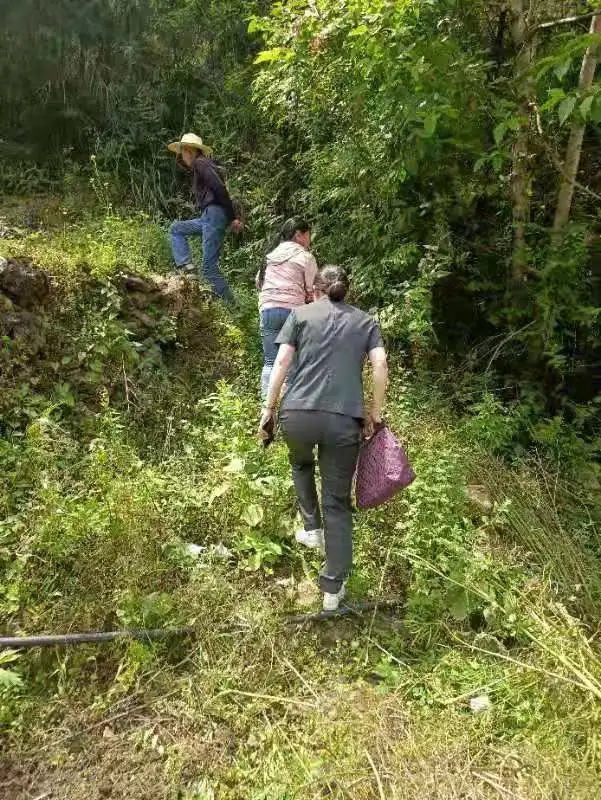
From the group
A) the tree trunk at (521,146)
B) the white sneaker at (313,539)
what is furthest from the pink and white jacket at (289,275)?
the tree trunk at (521,146)

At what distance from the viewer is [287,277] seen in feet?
15.5

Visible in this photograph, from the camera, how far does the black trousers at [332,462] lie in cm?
325

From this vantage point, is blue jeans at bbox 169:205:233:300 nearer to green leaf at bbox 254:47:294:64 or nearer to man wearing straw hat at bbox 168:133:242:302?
man wearing straw hat at bbox 168:133:242:302

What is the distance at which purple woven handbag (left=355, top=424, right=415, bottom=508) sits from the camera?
3.37 m

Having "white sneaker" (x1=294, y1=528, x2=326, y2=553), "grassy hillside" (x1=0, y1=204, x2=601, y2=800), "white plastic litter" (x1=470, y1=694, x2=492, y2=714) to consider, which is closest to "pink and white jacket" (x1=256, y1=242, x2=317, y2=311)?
"grassy hillside" (x1=0, y1=204, x2=601, y2=800)

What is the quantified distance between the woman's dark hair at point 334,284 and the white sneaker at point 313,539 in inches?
54.8

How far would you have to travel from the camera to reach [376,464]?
3420 mm

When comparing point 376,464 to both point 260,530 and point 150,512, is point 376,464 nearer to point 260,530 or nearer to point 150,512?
point 260,530

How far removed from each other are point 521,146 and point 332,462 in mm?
3685

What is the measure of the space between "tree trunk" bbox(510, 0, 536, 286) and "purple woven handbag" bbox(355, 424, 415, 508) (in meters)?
3.01

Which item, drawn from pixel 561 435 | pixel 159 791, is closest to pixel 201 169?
pixel 561 435

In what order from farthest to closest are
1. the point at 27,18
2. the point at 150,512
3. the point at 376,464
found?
the point at 27,18, the point at 150,512, the point at 376,464

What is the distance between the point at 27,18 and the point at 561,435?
9.16 m

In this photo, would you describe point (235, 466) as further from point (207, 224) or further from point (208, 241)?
point (207, 224)
